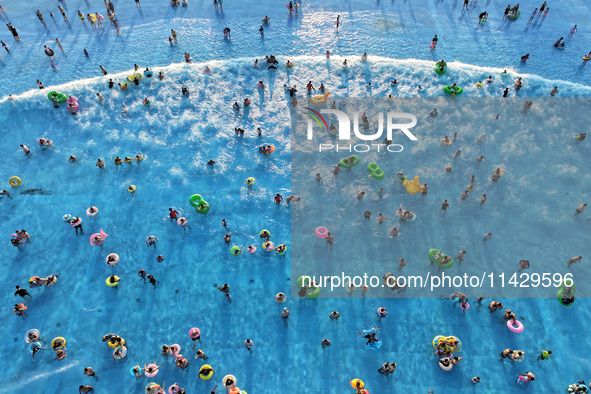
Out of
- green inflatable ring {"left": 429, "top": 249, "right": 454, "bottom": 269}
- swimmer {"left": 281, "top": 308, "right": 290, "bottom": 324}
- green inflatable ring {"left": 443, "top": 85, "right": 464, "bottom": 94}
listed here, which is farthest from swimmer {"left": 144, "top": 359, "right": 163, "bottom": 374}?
green inflatable ring {"left": 443, "top": 85, "right": 464, "bottom": 94}

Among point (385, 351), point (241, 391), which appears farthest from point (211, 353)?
point (385, 351)

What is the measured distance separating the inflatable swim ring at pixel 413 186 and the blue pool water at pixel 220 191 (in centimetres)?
134

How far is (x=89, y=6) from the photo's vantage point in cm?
4731

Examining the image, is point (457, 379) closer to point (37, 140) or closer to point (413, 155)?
point (413, 155)

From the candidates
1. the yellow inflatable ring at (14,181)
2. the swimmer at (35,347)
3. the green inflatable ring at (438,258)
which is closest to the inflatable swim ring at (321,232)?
the green inflatable ring at (438,258)

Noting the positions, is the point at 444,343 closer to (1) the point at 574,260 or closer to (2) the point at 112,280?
(1) the point at 574,260

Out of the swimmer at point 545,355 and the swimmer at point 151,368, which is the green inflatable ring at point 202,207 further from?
the swimmer at point 545,355

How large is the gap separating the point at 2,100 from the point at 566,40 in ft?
189

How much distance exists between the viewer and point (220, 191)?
30906mm

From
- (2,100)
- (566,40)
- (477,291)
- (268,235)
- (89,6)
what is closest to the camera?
(477,291)

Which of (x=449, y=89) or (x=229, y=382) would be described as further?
(x=449, y=89)

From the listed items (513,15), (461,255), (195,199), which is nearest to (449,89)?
(513,15)

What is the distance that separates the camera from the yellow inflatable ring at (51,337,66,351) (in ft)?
76.6

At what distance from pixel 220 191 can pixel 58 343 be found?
1430cm
